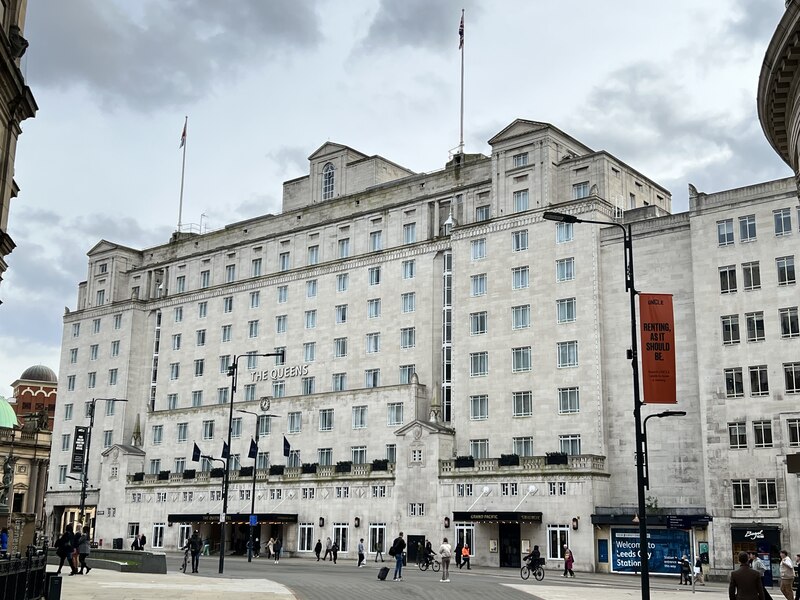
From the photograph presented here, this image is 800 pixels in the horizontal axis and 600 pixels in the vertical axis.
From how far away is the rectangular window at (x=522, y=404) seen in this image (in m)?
68.7

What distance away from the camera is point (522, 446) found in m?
68.4

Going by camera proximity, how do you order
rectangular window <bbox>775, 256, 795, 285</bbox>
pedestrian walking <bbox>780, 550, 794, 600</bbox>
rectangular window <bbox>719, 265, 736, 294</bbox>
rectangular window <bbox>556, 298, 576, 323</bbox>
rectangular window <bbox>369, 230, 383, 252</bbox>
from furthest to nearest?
rectangular window <bbox>369, 230, 383, 252</bbox> < rectangular window <bbox>556, 298, 576, 323</bbox> < rectangular window <bbox>719, 265, 736, 294</bbox> < rectangular window <bbox>775, 256, 795, 285</bbox> < pedestrian walking <bbox>780, 550, 794, 600</bbox>

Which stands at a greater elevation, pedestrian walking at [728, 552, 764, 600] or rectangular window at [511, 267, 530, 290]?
rectangular window at [511, 267, 530, 290]

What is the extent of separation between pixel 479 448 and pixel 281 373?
23149 mm

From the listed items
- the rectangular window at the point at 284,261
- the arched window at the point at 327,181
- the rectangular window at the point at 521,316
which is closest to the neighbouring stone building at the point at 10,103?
the rectangular window at the point at 521,316

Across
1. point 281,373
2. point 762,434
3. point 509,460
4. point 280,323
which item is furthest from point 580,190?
point 281,373

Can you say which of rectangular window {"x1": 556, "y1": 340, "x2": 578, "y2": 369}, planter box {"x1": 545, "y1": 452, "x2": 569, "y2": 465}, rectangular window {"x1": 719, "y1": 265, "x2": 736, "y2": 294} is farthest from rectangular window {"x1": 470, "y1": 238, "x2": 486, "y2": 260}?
rectangular window {"x1": 719, "y1": 265, "x2": 736, "y2": 294}

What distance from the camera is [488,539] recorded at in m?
66.7

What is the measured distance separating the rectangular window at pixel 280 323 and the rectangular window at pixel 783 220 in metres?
44.4

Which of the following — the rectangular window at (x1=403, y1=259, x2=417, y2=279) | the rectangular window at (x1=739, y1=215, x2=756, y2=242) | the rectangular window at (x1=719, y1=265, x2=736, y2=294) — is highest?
the rectangular window at (x1=403, y1=259, x2=417, y2=279)

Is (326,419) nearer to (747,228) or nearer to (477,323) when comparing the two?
(477,323)

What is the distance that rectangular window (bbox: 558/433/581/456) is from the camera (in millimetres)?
65500

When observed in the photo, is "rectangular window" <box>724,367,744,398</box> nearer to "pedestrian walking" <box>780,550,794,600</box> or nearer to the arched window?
"pedestrian walking" <box>780,550,794,600</box>

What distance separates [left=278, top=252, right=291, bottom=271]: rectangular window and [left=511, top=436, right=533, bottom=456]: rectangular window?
31.1 m
